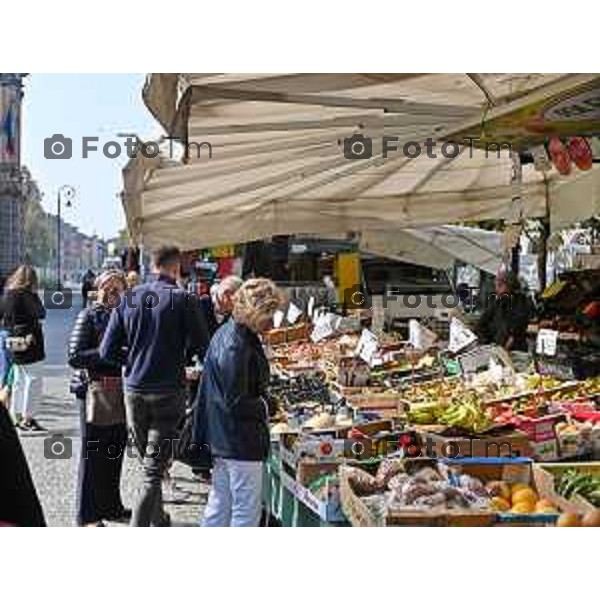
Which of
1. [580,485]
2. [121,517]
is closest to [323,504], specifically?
[580,485]

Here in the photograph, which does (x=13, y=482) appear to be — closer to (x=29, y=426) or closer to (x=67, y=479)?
(x=67, y=479)

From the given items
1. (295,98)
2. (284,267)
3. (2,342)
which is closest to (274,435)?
(295,98)

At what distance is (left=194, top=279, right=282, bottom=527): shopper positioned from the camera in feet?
16.0

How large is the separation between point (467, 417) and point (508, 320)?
3.94 metres

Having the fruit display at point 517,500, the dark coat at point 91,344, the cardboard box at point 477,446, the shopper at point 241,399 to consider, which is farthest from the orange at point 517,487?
the dark coat at point 91,344

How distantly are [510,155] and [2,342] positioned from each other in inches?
177

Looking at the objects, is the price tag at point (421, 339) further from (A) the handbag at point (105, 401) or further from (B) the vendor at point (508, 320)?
(A) the handbag at point (105, 401)

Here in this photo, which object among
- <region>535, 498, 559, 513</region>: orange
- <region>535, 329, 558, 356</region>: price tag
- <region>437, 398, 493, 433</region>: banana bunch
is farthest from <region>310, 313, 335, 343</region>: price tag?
<region>535, 498, 559, 513</region>: orange

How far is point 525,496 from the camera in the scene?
4773mm

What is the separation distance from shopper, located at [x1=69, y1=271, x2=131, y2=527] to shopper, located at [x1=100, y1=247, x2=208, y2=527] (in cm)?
36

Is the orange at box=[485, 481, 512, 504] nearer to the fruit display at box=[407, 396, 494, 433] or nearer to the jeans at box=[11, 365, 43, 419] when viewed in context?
the fruit display at box=[407, 396, 494, 433]
